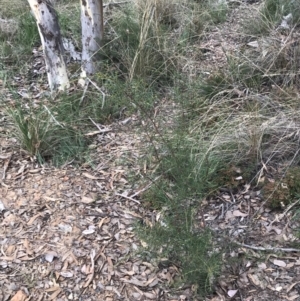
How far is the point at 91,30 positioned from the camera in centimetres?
444

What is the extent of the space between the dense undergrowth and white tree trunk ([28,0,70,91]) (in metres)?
0.23

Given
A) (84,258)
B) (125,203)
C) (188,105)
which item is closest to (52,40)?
(188,105)

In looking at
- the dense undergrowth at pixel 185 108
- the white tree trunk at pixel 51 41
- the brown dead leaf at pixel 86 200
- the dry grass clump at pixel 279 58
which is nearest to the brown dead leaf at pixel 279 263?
the dense undergrowth at pixel 185 108

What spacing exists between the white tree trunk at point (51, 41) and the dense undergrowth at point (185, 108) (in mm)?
225

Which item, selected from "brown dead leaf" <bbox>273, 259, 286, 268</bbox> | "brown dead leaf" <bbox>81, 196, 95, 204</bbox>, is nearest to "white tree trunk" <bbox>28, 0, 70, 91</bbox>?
"brown dead leaf" <bbox>81, 196, 95, 204</bbox>

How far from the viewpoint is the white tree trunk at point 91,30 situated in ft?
14.2

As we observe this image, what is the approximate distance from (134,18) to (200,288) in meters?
3.21

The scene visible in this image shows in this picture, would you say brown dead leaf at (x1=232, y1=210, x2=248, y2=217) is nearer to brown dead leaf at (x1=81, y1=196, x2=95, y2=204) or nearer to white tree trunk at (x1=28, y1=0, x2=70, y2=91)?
brown dead leaf at (x1=81, y1=196, x2=95, y2=204)

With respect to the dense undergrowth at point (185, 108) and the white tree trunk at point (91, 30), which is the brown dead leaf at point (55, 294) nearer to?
the dense undergrowth at point (185, 108)

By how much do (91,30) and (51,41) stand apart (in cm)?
45

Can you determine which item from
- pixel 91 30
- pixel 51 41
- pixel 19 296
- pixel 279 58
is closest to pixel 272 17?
pixel 279 58

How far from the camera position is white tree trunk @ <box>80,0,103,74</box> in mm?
4316

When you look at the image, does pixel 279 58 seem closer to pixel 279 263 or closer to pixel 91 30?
pixel 91 30

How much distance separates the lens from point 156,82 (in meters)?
4.35
